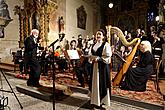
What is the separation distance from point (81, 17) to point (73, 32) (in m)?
1.44

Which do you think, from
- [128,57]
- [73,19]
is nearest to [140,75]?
[128,57]

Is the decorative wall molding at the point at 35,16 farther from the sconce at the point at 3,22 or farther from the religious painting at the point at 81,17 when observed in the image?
the religious painting at the point at 81,17

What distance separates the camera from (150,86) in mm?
6047

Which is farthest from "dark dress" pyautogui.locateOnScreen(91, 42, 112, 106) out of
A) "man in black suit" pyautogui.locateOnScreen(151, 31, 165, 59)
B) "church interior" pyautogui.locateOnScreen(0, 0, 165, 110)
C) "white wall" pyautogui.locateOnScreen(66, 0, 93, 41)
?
"white wall" pyautogui.locateOnScreen(66, 0, 93, 41)

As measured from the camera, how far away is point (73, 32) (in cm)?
1313

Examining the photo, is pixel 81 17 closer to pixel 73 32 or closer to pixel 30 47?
pixel 73 32

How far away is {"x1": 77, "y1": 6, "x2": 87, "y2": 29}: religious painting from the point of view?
1373 centimetres

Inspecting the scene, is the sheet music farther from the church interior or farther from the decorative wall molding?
the decorative wall molding

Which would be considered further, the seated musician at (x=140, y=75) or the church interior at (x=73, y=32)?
the church interior at (x=73, y=32)

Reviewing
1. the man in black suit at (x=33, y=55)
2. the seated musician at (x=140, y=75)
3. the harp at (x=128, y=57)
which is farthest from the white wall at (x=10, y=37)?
the seated musician at (x=140, y=75)

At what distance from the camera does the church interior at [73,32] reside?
573 centimetres

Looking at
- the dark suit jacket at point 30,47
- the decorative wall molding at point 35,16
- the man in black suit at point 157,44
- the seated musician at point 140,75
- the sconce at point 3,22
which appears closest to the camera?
the seated musician at point 140,75

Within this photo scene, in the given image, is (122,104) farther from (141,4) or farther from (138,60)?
(141,4)

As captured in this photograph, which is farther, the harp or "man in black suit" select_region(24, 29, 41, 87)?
"man in black suit" select_region(24, 29, 41, 87)
